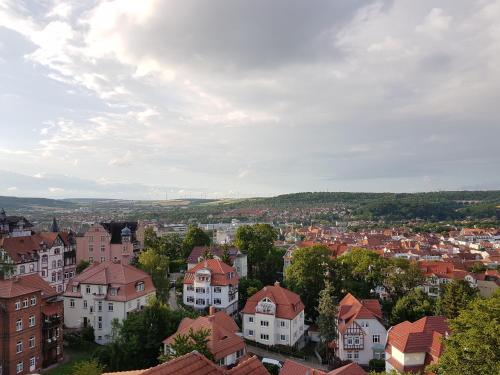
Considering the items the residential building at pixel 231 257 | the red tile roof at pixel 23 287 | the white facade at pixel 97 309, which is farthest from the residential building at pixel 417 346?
the residential building at pixel 231 257

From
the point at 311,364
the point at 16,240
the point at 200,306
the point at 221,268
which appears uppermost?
the point at 16,240

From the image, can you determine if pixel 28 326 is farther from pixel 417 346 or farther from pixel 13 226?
pixel 13 226

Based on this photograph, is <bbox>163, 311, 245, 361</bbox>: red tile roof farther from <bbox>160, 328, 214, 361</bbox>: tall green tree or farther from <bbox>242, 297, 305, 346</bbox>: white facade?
<bbox>242, 297, 305, 346</bbox>: white facade

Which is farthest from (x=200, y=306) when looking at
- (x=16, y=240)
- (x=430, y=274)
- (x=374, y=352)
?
(x=430, y=274)

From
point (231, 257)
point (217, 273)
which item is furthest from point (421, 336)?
point (231, 257)

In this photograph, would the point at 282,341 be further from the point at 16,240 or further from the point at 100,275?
the point at 16,240

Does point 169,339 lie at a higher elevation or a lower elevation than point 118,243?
lower
